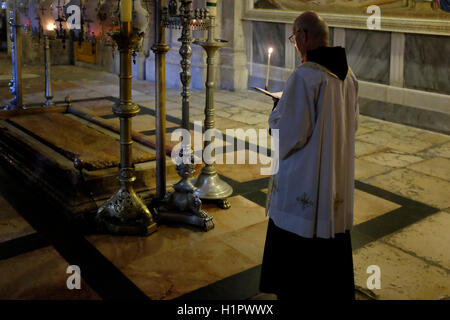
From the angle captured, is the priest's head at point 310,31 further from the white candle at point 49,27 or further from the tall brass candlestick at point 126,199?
the white candle at point 49,27

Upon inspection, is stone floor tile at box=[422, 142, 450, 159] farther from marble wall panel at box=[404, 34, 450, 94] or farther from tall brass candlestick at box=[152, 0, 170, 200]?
tall brass candlestick at box=[152, 0, 170, 200]

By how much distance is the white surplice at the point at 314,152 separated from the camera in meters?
2.71

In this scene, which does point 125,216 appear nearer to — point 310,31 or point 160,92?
point 160,92

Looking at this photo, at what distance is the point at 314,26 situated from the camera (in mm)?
2713

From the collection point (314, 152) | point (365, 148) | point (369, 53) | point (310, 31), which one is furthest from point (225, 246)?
point (369, 53)

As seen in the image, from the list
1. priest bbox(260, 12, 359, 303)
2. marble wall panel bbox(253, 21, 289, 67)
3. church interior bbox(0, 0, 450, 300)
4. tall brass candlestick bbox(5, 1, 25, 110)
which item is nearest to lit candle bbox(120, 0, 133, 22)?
church interior bbox(0, 0, 450, 300)

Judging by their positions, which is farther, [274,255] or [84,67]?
[84,67]

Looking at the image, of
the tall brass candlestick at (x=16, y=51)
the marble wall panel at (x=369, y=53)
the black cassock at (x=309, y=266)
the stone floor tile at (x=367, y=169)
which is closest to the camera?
the black cassock at (x=309, y=266)

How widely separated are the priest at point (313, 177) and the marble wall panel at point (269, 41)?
6761 mm

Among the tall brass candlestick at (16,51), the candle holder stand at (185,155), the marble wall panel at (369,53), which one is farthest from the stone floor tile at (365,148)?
the tall brass candlestick at (16,51)

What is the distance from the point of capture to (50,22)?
6.21 metres
